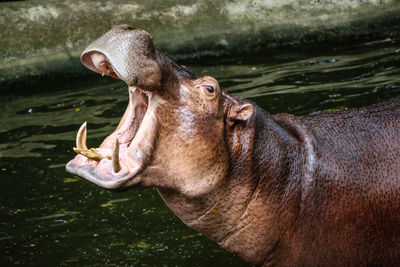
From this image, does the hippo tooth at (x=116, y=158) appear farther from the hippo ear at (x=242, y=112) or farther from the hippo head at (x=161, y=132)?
the hippo ear at (x=242, y=112)

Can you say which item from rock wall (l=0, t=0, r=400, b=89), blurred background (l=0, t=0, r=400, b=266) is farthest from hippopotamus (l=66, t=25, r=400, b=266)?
rock wall (l=0, t=0, r=400, b=89)

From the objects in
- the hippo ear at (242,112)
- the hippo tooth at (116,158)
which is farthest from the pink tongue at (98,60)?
the hippo ear at (242,112)

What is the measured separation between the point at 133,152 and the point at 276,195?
0.81 m

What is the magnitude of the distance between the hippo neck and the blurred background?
3.59 ft

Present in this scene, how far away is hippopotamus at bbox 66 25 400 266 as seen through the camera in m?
3.21

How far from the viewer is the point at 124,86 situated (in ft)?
28.4

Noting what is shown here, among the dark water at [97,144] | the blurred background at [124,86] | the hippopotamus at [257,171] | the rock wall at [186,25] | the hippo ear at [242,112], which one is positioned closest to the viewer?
the hippopotamus at [257,171]

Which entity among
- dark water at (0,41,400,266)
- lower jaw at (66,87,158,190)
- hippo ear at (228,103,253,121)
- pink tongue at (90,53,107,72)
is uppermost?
pink tongue at (90,53,107,72)

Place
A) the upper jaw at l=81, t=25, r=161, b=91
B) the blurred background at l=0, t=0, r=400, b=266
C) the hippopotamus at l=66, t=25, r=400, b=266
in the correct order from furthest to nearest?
the blurred background at l=0, t=0, r=400, b=266
the hippopotamus at l=66, t=25, r=400, b=266
the upper jaw at l=81, t=25, r=161, b=91

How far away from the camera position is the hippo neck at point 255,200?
11.1 ft

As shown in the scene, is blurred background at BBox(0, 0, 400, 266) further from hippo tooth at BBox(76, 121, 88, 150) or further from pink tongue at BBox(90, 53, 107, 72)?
pink tongue at BBox(90, 53, 107, 72)

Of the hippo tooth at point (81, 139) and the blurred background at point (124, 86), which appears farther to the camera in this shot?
the blurred background at point (124, 86)

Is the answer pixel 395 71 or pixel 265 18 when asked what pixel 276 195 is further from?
pixel 265 18

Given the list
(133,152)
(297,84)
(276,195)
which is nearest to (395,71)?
(297,84)
